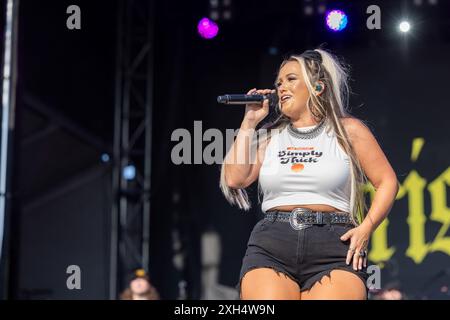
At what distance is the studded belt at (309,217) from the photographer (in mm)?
2912

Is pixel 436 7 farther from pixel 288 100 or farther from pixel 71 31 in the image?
pixel 288 100

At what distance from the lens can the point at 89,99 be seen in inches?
349

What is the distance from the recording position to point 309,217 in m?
2.92

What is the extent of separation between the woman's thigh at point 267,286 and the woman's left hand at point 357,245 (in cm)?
23

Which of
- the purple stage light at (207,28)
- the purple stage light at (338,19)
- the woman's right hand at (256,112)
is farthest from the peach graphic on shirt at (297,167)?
the purple stage light at (207,28)

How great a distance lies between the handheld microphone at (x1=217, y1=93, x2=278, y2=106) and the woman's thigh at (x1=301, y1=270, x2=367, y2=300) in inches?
29.7

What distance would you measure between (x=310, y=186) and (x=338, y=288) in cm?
42

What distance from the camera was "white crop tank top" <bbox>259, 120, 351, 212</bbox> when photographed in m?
2.97

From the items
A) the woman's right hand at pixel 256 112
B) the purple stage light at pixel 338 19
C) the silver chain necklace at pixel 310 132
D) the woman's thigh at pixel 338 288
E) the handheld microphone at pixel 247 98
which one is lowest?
the woman's thigh at pixel 338 288

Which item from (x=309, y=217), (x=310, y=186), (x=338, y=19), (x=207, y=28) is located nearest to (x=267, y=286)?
(x=309, y=217)

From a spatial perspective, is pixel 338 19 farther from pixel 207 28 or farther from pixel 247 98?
pixel 247 98

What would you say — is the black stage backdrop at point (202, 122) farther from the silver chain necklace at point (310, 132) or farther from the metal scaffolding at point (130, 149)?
Answer: the silver chain necklace at point (310, 132)
